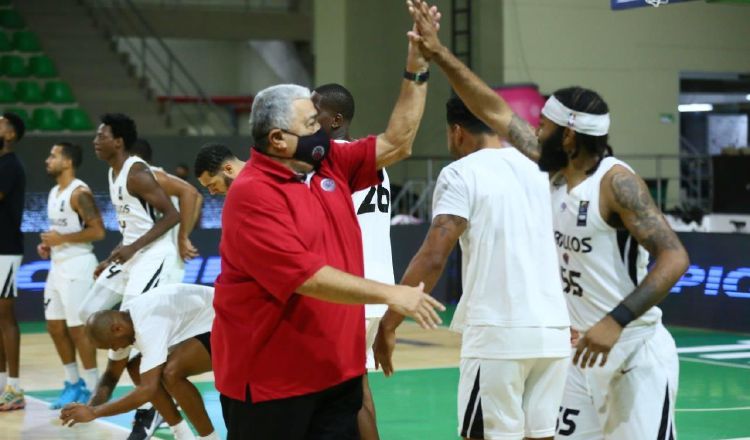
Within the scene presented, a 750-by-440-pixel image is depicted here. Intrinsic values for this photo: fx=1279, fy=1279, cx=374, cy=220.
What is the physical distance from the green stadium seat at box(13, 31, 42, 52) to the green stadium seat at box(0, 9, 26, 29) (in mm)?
302

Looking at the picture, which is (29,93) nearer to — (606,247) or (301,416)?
(606,247)

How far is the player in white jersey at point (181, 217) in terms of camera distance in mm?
9656

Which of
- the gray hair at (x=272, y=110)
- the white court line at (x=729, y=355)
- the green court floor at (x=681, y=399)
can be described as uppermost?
the gray hair at (x=272, y=110)

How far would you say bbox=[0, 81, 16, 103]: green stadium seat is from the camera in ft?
76.4

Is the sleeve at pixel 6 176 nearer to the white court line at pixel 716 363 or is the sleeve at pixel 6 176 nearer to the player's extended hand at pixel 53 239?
the player's extended hand at pixel 53 239

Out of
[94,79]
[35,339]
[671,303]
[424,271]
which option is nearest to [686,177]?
[671,303]

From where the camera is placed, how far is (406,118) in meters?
5.14

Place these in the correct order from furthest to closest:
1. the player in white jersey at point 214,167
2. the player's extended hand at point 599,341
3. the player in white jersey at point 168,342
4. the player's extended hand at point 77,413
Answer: the player in white jersey at point 214,167 < the player in white jersey at point 168,342 < the player's extended hand at point 77,413 < the player's extended hand at point 599,341

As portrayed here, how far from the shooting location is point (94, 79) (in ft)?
83.9

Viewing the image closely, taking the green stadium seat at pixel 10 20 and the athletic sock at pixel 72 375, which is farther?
the green stadium seat at pixel 10 20

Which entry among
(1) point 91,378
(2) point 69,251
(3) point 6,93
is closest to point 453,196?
(1) point 91,378

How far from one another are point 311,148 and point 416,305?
0.72m

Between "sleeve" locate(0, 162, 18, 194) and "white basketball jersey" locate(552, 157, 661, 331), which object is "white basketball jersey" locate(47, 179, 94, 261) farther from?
"white basketball jersey" locate(552, 157, 661, 331)

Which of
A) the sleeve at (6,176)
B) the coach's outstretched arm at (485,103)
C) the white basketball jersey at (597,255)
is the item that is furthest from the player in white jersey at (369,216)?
the sleeve at (6,176)
